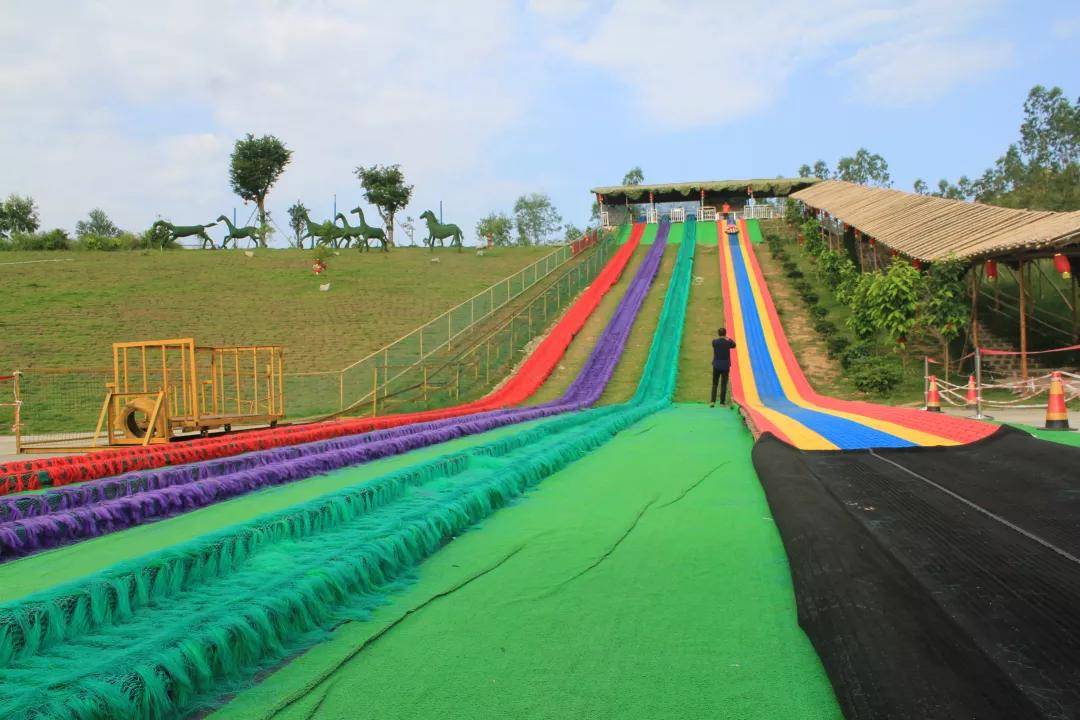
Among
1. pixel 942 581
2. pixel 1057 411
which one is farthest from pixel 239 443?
pixel 1057 411

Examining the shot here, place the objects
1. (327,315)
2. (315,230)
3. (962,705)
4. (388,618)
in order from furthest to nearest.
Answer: (315,230), (327,315), (388,618), (962,705)

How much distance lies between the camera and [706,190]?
4162 cm

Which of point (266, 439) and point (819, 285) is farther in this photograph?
point (819, 285)

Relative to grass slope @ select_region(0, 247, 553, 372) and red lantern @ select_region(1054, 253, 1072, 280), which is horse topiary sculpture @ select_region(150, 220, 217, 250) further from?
red lantern @ select_region(1054, 253, 1072, 280)

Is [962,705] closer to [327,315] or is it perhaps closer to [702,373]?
[702,373]

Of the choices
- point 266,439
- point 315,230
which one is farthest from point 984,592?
point 315,230

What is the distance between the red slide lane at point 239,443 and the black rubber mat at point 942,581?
5.22m

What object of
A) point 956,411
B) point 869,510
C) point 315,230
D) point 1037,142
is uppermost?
point 1037,142

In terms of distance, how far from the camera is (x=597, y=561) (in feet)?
11.3

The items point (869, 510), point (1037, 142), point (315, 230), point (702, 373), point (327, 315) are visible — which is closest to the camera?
point (869, 510)

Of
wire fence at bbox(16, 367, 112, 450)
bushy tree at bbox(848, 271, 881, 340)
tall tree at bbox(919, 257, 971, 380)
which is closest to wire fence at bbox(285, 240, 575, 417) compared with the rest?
wire fence at bbox(16, 367, 112, 450)

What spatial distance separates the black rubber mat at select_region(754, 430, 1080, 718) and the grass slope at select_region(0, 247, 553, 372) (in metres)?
14.7

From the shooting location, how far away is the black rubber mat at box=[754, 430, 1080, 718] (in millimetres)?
1902

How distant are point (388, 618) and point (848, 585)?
61.8 inches
